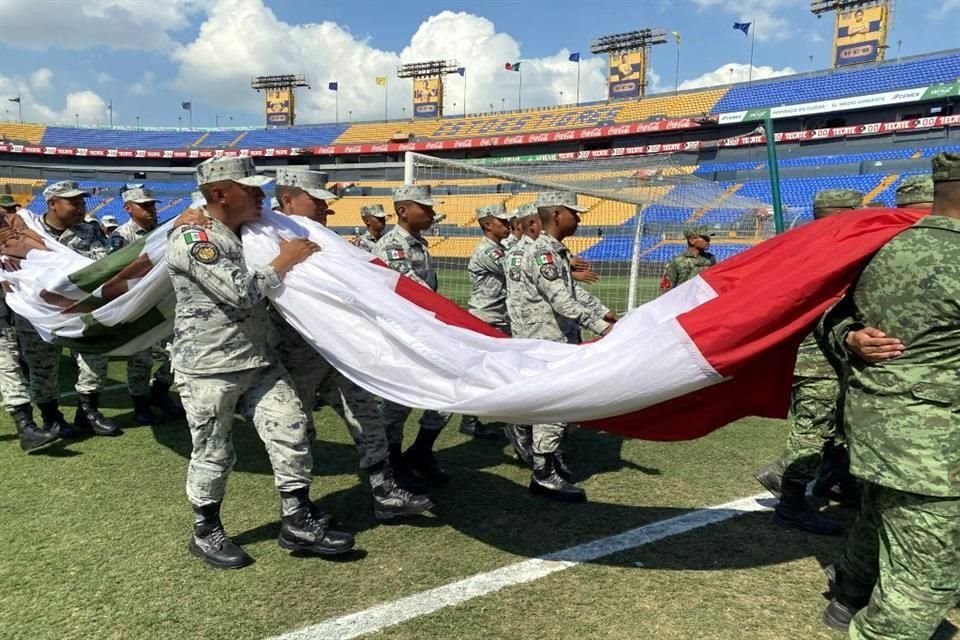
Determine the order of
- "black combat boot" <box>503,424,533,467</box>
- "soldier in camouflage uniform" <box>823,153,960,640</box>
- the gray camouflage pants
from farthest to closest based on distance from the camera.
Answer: "black combat boot" <box>503,424,533,467</box> < the gray camouflage pants < "soldier in camouflage uniform" <box>823,153,960,640</box>

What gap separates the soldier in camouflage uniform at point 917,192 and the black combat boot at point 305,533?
10.5 ft

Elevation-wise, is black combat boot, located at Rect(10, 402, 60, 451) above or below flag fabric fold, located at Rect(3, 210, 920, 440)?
below

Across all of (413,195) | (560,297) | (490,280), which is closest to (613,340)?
(560,297)

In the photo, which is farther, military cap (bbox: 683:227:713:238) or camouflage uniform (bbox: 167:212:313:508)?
military cap (bbox: 683:227:713:238)

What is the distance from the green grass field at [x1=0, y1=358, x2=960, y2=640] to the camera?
279cm

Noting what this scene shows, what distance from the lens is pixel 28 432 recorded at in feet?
16.3

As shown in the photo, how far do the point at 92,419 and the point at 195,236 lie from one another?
345cm

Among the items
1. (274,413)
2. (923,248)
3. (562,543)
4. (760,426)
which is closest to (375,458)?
(274,413)

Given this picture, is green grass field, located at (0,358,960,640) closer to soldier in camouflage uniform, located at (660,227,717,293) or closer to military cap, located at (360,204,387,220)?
soldier in camouflage uniform, located at (660,227,717,293)

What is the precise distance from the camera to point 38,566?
3213 mm

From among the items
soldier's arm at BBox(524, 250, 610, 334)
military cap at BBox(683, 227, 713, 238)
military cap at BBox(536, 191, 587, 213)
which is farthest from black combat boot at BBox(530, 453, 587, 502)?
military cap at BBox(683, 227, 713, 238)

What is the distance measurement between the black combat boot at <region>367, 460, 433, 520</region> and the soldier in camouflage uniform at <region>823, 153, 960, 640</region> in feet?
7.31

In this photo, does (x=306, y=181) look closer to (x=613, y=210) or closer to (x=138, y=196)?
(x=138, y=196)

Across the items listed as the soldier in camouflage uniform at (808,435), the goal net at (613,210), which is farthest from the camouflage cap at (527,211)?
the soldier in camouflage uniform at (808,435)
